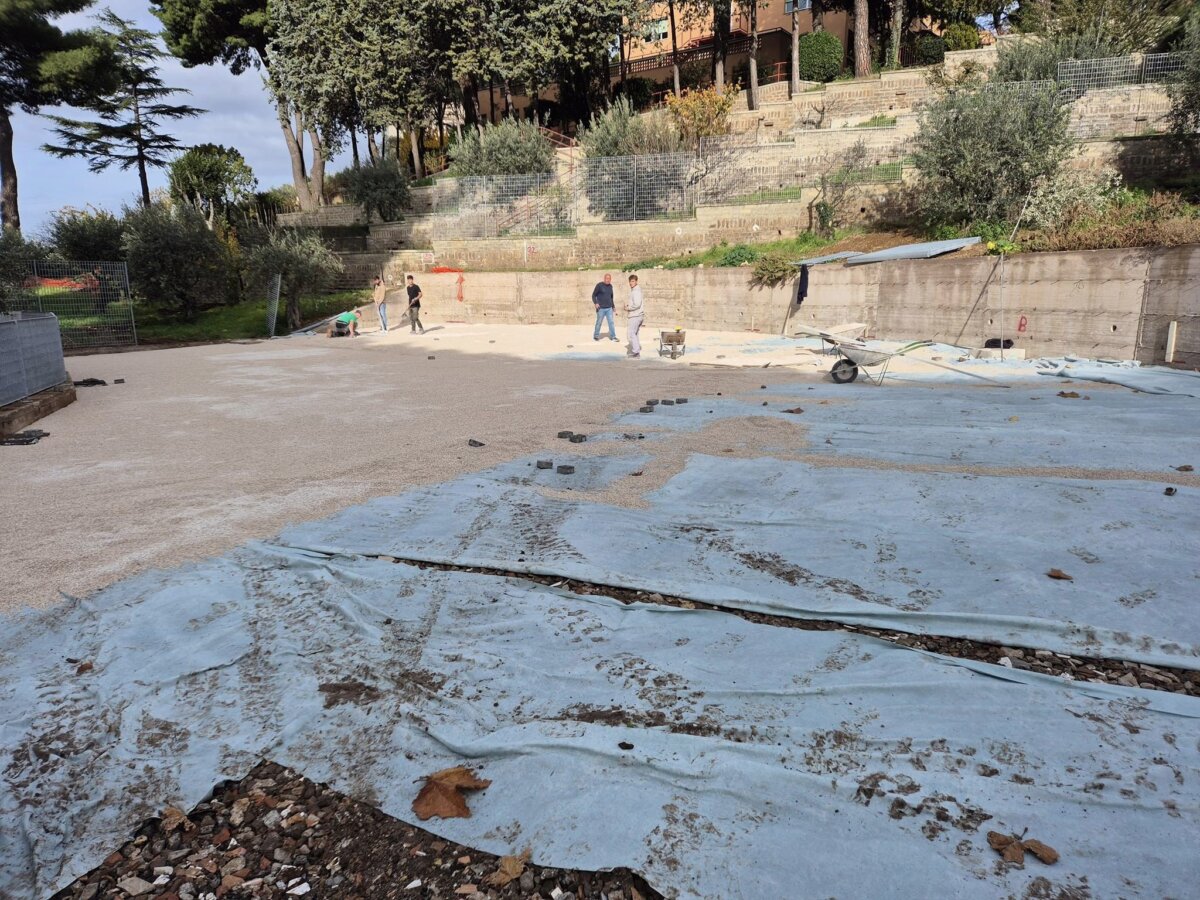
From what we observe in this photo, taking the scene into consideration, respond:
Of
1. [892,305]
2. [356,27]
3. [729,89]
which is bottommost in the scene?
[892,305]

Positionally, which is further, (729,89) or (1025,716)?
(729,89)

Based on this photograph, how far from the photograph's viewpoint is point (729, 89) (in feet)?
95.6

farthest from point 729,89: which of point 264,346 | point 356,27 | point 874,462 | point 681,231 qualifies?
point 874,462

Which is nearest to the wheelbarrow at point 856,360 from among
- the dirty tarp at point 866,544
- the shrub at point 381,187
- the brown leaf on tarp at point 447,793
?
the dirty tarp at point 866,544

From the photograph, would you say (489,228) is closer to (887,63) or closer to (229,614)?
(887,63)

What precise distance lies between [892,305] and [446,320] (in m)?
13.9

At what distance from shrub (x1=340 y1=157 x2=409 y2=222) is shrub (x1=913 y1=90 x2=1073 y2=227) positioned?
67.7ft

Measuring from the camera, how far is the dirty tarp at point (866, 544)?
336cm

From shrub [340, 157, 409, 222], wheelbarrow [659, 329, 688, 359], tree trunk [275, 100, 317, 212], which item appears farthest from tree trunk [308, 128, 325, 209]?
wheelbarrow [659, 329, 688, 359]

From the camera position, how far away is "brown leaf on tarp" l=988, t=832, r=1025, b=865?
6.55 ft

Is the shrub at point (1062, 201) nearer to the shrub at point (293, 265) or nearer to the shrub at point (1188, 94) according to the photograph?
the shrub at point (1188, 94)

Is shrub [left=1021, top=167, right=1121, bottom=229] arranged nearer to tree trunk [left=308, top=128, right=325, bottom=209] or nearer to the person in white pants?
the person in white pants

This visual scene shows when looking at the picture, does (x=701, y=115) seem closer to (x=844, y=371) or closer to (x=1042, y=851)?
(x=844, y=371)

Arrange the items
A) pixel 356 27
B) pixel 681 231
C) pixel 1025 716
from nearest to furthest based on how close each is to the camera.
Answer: pixel 1025 716
pixel 681 231
pixel 356 27
